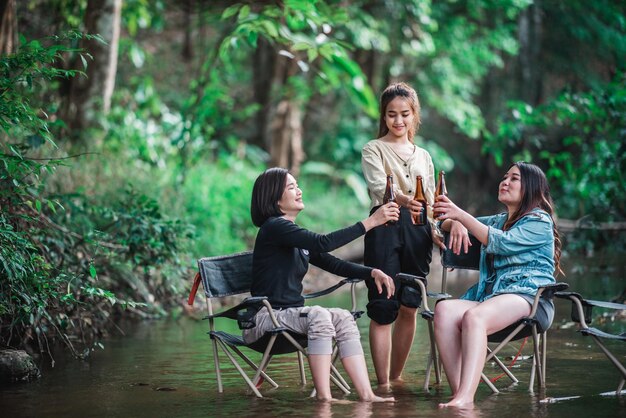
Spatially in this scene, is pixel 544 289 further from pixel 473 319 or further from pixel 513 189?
pixel 513 189

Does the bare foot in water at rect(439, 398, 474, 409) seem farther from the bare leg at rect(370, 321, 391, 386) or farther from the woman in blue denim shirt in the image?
the bare leg at rect(370, 321, 391, 386)

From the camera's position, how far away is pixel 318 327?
16.0ft

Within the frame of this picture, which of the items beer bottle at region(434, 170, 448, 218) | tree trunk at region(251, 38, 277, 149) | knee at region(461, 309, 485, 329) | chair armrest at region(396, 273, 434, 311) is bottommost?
knee at region(461, 309, 485, 329)

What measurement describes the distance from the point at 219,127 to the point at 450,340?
51.0ft

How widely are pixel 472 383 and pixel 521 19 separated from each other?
1754 centimetres

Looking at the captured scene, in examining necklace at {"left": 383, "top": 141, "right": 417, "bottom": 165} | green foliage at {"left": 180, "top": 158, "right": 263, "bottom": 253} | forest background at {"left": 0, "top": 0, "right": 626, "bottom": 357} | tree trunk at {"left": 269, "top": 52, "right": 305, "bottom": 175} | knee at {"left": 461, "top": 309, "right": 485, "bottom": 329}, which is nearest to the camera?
knee at {"left": 461, "top": 309, "right": 485, "bottom": 329}

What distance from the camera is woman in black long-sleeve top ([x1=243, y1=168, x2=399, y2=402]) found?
485 cm

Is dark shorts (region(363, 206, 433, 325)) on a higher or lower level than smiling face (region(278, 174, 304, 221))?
lower

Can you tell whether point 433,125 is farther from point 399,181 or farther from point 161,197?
point 399,181

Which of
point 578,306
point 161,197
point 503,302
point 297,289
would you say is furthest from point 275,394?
point 161,197

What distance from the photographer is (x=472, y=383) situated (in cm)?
464

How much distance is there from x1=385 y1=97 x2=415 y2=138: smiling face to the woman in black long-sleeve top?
0.69 meters

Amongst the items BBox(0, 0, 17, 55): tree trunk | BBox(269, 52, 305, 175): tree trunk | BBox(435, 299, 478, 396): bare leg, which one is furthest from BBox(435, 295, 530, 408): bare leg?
BBox(269, 52, 305, 175): tree trunk

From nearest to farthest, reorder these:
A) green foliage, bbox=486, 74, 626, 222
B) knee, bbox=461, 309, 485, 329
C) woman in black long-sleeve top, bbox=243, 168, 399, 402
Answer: knee, bbox=461, 309, 485, 329, woman in black long-sleeve top, bbox=243, 168, 399, 402, green foliage, bbox=486, 74, 626, 222
